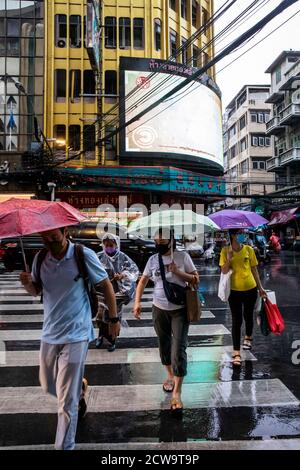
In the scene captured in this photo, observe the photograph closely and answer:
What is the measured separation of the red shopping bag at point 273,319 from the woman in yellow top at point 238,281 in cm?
16

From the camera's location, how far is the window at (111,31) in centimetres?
3000

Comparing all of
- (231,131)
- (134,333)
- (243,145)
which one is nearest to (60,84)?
(134,333)

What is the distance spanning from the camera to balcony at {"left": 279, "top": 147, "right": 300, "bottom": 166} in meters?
42.4

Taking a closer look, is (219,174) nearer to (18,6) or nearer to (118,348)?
(18,6)

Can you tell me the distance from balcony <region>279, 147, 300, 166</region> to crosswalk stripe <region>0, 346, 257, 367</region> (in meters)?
39.0

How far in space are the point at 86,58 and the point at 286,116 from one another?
21850 mm

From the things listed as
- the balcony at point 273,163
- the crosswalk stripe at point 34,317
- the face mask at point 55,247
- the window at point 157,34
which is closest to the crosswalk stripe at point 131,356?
the crosswalk stripe at point 34,317

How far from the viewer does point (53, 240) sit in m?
3.41

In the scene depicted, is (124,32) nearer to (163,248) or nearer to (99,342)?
(99,342)

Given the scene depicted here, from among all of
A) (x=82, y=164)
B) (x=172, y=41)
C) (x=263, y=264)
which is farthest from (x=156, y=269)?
(x=172, y=41)

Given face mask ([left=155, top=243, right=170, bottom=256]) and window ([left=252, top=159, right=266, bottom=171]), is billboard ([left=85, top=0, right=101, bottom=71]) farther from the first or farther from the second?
Result: window ([left=252, top=159, right=266, bottom=171])

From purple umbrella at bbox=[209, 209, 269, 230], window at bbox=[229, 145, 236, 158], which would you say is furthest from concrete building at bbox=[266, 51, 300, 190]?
purple umbrella at bbox=[209, 209, 269, 230]

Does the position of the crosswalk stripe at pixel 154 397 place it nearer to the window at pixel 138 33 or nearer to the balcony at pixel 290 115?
the window at pixel 138 33
